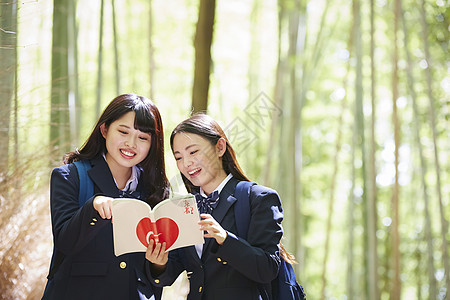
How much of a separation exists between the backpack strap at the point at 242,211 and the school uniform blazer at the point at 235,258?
1 cm

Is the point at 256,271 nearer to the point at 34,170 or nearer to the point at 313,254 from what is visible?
the point at 34,170

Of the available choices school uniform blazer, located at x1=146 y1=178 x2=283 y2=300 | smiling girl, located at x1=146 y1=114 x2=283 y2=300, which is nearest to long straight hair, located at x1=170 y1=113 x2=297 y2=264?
smiling girl, located at x1=146 y1=114 x2=283 y2=300

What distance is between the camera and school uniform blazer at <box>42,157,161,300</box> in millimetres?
1611

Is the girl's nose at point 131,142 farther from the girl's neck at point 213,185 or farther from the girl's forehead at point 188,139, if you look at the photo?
the girl's neck at point 213,185

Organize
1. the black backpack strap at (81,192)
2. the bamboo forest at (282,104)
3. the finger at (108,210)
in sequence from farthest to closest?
the bamboo forest at (282,104), the black backpack strap at (81,192), the finger at (108,210)

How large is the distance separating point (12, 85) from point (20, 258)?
0.78 metres

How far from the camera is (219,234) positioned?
1.58 metres

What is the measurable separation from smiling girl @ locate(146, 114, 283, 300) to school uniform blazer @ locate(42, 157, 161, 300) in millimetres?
82

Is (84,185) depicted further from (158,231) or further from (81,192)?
(158,231)

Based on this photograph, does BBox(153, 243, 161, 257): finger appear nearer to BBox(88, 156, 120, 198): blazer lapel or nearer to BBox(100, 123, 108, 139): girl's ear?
BBox(88, 156, 120, 198): blazer lapel

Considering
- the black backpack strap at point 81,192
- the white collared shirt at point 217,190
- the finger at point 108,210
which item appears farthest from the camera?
the white collared shirt at point 217,190

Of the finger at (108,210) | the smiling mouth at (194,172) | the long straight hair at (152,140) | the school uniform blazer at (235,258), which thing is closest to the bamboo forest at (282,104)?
the long straight hair at (152,140)

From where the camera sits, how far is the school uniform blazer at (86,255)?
1611mm

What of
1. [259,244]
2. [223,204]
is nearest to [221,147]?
[223,204]
